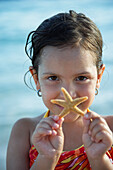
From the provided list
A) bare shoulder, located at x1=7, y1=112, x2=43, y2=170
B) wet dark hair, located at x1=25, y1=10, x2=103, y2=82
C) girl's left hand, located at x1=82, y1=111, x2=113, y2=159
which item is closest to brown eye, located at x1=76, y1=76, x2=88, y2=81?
wet dark hair, located at x1=25, y1=10, x2=103, y2=82

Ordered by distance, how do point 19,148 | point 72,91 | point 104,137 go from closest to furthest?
point 104,137
point 72,91
point 19,148

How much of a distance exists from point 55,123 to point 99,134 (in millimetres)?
317

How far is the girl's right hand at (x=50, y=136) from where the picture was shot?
87.1 inches

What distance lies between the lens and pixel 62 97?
245 centimetres

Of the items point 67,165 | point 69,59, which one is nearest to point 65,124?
point 67,165

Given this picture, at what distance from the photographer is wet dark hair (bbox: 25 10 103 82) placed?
2.56m

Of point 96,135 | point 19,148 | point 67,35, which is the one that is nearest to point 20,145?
point 19,148

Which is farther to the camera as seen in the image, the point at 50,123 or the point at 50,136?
the point at 50,136

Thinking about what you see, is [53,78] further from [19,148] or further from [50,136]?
[19,148]

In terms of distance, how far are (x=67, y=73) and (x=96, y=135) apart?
533mm

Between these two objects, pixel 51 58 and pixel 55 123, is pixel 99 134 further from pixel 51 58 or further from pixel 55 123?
pixel 51 58

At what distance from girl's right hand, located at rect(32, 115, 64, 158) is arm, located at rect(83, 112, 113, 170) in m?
0.19

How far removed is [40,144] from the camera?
2.29m

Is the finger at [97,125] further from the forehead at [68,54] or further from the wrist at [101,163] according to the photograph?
the forehead at [68,54]
